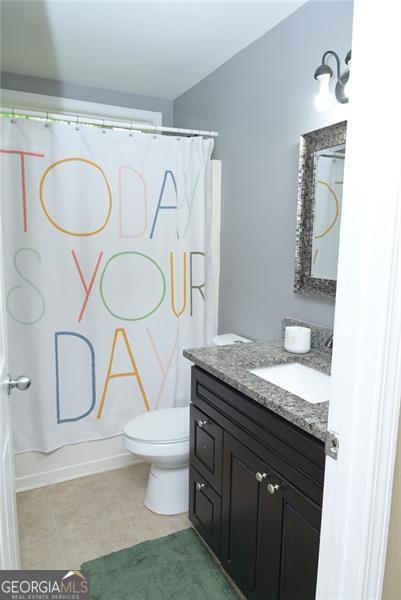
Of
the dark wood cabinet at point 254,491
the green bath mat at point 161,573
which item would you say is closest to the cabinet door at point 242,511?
the dark wood cabinet at point 254,491

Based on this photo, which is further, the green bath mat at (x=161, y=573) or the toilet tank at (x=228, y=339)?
the toilet tank at (x=228, y=339)

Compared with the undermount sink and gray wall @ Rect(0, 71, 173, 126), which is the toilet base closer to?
the undermount sink

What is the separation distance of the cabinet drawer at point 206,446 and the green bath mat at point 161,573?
1.18ft


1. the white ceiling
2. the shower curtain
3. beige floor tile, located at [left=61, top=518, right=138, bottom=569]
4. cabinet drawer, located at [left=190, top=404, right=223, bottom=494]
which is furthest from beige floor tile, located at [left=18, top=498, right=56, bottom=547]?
the white ceiling

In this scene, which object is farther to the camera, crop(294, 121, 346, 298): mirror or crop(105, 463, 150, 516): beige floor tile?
crop(105, 463, 150, 516): beige floor tile

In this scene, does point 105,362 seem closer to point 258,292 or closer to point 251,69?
point 258,292

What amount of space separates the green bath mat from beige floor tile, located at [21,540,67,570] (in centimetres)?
13

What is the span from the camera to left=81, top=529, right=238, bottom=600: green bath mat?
155 centimetres

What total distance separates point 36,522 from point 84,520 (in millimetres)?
235

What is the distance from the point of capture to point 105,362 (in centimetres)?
237

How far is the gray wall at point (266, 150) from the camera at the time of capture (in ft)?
5.82

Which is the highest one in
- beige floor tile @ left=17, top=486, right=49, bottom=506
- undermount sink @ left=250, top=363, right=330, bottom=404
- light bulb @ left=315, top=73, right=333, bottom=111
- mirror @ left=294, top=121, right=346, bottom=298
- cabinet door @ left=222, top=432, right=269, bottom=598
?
light bulb @ left=315, top=73, right=333, bottom=111

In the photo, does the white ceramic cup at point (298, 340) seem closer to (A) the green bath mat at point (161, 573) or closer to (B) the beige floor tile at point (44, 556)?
(A) the green bath mat at point (161, 573)

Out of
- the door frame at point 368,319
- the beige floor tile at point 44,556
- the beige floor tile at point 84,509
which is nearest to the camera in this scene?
the door frame at point 368,319
